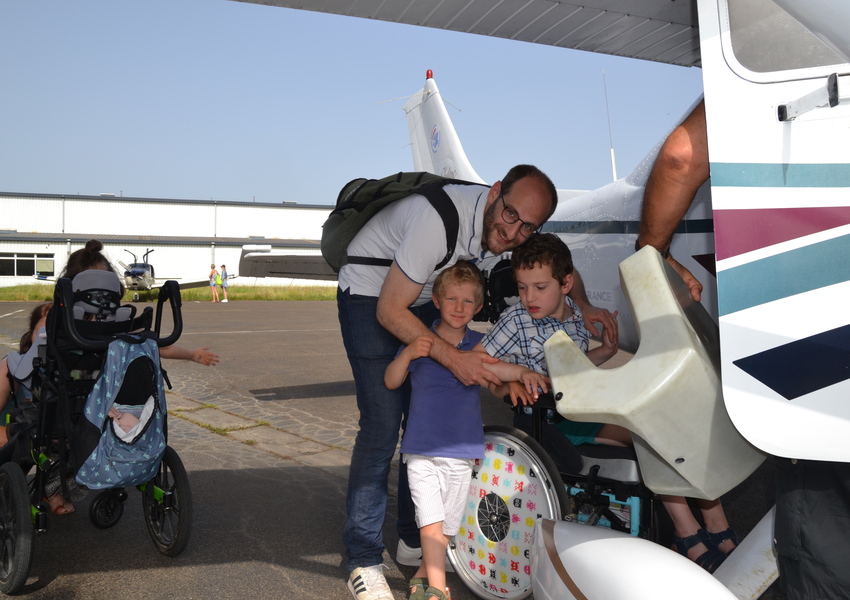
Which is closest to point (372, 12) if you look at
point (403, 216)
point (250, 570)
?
point (403, 216)

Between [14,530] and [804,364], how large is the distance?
2.71 m

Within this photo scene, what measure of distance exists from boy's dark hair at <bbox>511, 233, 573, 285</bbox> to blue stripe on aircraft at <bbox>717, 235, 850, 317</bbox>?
1.06m

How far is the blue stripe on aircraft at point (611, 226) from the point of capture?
12.4 ft

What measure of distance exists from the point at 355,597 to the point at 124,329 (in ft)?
4.92

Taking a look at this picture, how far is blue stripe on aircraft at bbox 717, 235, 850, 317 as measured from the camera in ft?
4.74

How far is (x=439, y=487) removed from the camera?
8.18ft

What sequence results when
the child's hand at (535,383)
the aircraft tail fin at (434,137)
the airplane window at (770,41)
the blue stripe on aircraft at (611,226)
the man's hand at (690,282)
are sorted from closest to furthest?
the airplane window at (770,41), the man's hand at (690,282), the child's hand at (535,383), the blue stripe on aircraft at (611,226), the aircraft tail fin at (434,137)

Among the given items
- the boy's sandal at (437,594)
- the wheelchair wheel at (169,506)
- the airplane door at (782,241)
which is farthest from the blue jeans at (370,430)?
the airplane door at (782,241)

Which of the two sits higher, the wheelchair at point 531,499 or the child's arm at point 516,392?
the child's arm at point 516,392

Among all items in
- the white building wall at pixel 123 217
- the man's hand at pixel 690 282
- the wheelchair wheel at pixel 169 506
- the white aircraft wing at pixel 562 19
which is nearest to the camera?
the white aircraft wing at pixel 562 19

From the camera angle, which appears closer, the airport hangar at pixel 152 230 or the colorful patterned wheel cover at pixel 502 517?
the colorful patterned wheel cover at pixel 502 517

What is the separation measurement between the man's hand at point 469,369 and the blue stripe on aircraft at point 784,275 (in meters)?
1.02

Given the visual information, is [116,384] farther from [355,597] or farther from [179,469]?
[355,597]

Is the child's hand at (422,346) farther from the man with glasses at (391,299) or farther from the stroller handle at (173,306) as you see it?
the stroller handle at (173,306)
